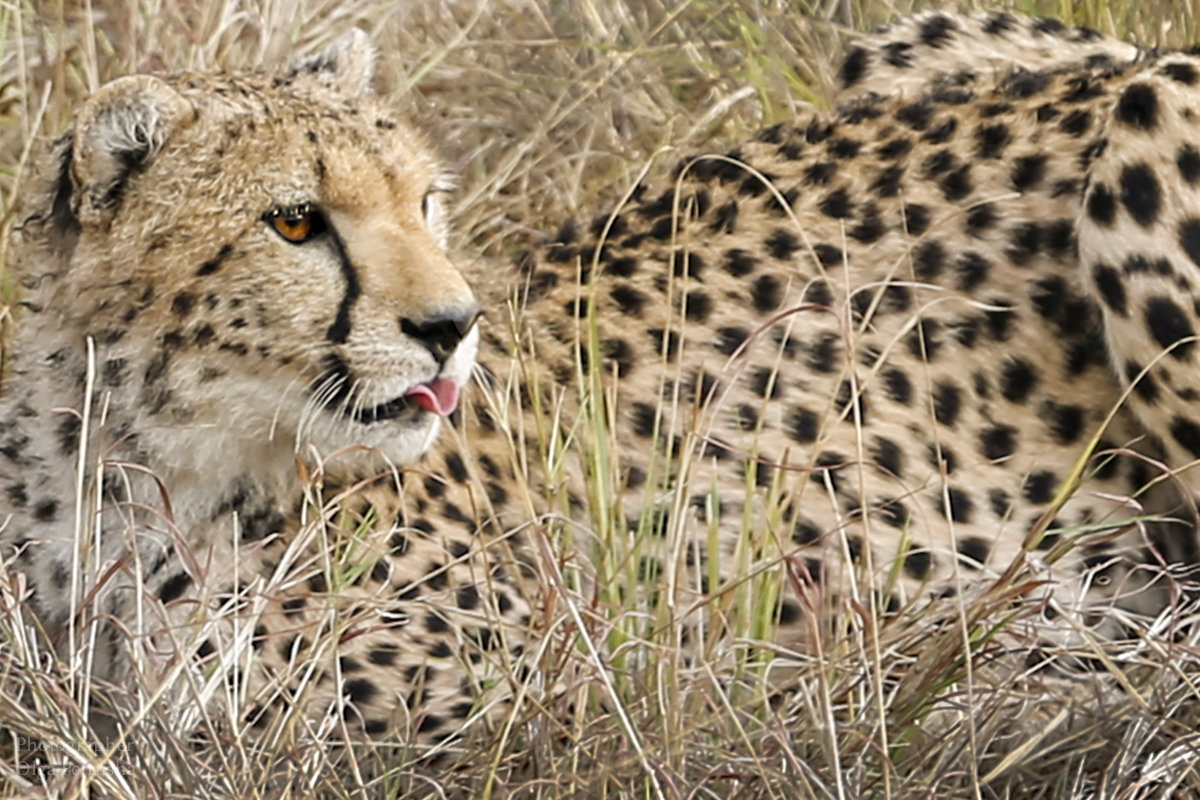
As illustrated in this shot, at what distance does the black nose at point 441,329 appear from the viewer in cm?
267

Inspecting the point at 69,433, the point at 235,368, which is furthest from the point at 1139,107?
the point at 69,433

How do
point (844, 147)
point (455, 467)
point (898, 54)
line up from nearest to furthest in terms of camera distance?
point (455, 467) → point (844, 147) → point (898, 54)

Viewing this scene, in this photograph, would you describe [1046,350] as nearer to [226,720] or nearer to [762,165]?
[762,165]

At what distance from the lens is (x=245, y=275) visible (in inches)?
110

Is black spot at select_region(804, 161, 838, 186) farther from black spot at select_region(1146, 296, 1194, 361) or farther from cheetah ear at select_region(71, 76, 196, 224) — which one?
cheetah ear at select_region(71, 76, 196, 224)

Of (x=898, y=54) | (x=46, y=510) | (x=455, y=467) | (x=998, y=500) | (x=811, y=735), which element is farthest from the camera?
(x=898, y=54)

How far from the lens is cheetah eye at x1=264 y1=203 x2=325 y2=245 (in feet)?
9.27

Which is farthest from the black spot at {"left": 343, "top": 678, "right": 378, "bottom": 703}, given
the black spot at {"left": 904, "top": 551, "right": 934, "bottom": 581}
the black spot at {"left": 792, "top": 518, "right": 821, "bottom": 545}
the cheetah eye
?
the black spot at {"left": 904, "top": 551, "right": 934, "bottom": 581}

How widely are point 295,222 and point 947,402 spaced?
1083 millimetres

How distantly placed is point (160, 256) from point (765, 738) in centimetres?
106

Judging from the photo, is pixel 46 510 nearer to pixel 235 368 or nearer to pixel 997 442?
pixel 235 368

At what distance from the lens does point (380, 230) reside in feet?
9.26

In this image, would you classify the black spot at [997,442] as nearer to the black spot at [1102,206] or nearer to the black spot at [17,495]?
the black spot at [1102,206]

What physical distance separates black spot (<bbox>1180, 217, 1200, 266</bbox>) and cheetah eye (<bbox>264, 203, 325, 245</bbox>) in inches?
51.6
